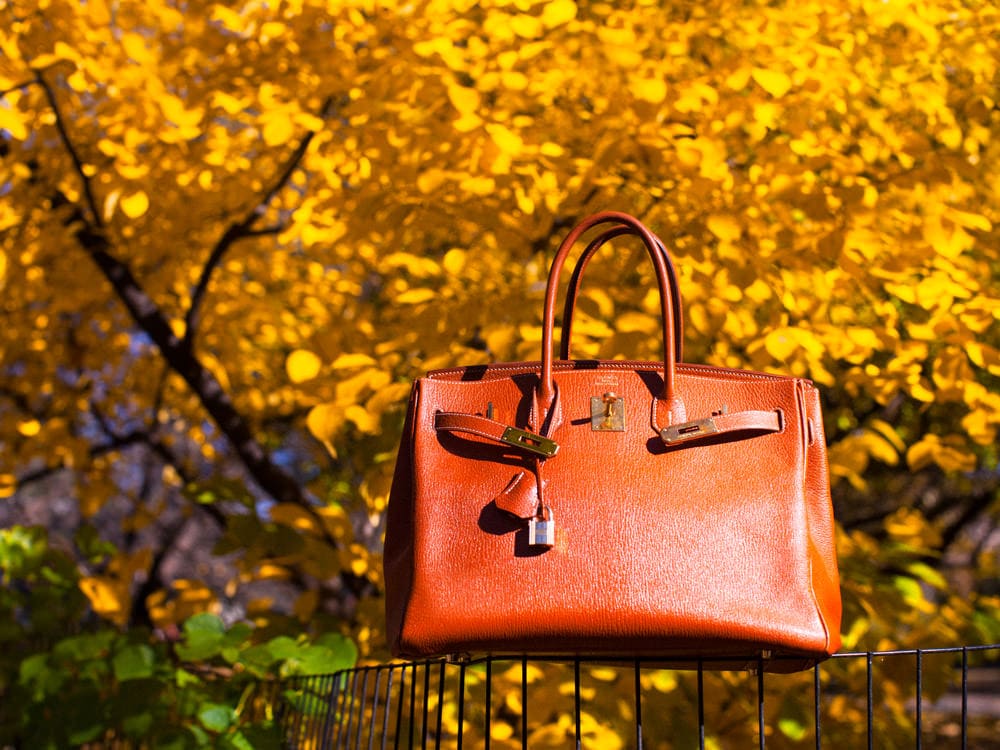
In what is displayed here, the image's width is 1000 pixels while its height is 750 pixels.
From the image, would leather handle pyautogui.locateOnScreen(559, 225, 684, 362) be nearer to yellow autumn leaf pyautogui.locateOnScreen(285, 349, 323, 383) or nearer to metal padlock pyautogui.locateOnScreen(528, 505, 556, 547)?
metal padlock pyautogui.locateOnScreen(528, 505, 556, 547)

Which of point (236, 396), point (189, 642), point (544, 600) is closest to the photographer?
point (544, 600)

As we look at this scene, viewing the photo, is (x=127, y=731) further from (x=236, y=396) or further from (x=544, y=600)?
(x=236, y=396)

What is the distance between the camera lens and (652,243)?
66.2 inches

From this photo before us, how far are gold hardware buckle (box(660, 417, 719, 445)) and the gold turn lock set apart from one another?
0.07 meters

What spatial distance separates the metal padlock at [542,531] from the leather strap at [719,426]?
0.21 m

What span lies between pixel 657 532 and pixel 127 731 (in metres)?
2.21

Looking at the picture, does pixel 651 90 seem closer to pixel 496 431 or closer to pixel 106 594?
pixel 496 431

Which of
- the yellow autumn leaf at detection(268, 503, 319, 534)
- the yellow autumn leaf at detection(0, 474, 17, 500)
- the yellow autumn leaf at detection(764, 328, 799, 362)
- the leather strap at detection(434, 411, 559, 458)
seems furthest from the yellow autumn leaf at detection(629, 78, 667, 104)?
the yellow autumn leaf at detection(0, 474, 17, 500)

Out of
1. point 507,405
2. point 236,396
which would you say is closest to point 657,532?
point 507,405

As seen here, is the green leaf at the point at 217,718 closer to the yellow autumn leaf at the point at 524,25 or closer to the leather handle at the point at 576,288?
the leather handle at the point at 576,288

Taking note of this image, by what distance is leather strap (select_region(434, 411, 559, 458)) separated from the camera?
159cm

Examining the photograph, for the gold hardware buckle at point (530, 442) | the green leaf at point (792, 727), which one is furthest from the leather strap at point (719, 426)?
the green leaf at point (792, 727)

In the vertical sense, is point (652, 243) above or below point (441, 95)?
above

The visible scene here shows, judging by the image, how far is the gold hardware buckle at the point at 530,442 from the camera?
159cm
